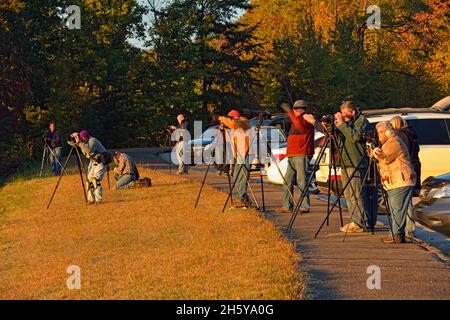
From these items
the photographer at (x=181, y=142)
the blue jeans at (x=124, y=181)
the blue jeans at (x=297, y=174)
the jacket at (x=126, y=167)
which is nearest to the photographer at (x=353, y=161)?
the blue jeans at (x=297, y=174)

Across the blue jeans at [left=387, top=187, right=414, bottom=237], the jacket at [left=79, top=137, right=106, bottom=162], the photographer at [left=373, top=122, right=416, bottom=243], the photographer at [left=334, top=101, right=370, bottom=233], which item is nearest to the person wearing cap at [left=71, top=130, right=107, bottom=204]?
the jacket at [left=79, top=137, right=106, bottom=162]

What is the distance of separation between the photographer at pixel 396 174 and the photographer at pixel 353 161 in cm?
80

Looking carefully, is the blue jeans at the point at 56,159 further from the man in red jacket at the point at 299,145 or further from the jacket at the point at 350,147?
the jacket at the point at 350,147

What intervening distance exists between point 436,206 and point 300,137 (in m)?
2.85

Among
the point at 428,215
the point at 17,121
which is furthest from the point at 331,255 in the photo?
Answer: the point at 17,121

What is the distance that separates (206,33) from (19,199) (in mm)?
37770

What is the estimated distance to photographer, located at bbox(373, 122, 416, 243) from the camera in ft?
43.4

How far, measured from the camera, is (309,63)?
58.7 meters

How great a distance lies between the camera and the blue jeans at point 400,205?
43.7 ft

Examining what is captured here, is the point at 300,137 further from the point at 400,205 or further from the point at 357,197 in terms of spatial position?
the point at 400,205

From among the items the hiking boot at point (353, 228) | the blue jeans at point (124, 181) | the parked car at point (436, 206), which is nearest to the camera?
the parked car at point (436, 206)

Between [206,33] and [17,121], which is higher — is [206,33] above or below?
above

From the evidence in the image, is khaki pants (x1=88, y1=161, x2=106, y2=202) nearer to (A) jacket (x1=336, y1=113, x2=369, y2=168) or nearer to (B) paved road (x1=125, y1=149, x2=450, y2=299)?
(B) paved road (x1=125, y1=149, x2=450, y2=299)
